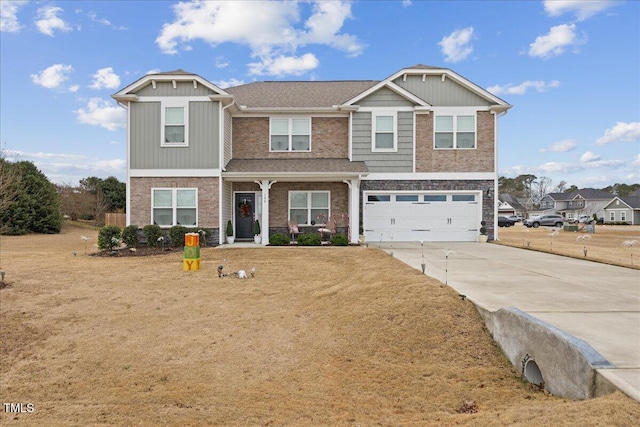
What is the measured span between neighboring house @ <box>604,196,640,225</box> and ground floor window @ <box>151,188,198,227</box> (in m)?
64.2

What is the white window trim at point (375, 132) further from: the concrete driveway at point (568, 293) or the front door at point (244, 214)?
the concrete driveway at point (568, 293)

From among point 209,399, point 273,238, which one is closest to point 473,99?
point 273,238

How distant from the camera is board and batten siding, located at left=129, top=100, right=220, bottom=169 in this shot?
1559cm

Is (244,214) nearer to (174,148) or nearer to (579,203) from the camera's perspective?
(174,148)

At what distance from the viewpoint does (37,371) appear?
5004mm

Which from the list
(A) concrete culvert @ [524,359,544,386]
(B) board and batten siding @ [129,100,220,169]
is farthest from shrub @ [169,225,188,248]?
(A) concrete culvert @ [524,359,544,386]

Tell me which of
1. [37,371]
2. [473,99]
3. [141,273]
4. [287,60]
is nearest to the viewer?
[37,371]

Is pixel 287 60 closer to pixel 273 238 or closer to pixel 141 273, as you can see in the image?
pixel 273 238

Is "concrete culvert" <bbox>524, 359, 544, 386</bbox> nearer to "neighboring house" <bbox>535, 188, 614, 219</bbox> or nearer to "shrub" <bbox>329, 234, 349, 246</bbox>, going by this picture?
"shrub" <bbox>329, 234, 349, 246</bbox>

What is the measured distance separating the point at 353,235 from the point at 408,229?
3011 mm

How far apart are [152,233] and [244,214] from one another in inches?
158

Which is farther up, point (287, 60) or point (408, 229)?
point (287, 60)

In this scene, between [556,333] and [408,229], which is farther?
[408,229]

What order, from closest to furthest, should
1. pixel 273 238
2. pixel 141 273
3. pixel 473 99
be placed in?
pixel 141 273, pixel 273 238, pixel 473 99
